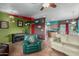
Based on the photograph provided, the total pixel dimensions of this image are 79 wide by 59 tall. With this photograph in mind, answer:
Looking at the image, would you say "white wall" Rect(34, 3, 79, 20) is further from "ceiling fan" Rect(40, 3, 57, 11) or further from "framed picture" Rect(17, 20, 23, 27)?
"framed picture" Rect(17, 20, 23, 27)

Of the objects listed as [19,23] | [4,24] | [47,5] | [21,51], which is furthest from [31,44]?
[47,5]

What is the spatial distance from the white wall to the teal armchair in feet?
1.23

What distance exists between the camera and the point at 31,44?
95.3 inches

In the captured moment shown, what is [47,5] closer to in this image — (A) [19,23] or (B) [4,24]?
(A) [19,23]

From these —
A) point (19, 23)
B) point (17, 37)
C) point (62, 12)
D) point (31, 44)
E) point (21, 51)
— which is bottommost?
point (21, 51)

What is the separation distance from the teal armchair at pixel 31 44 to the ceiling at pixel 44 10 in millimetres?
372

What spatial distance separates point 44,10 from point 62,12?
30 cm

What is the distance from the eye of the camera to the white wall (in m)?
2.36

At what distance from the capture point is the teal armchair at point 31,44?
2.40 meters

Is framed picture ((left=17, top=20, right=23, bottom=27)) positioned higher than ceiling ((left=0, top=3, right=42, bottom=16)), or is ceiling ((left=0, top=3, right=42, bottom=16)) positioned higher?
ceiling ((left=0, top=3, right=42, bottom=16))

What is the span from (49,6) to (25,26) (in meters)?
0.53

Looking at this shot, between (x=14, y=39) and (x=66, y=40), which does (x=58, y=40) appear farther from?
(x=14, y=39)

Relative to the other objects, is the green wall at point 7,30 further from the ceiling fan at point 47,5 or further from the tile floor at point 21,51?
the ceiling fan at point 47,5

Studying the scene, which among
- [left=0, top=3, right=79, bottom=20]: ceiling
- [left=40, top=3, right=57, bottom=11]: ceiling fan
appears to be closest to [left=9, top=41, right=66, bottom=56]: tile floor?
[left=0, top=3, right=79, bottom=20]: ceiling
